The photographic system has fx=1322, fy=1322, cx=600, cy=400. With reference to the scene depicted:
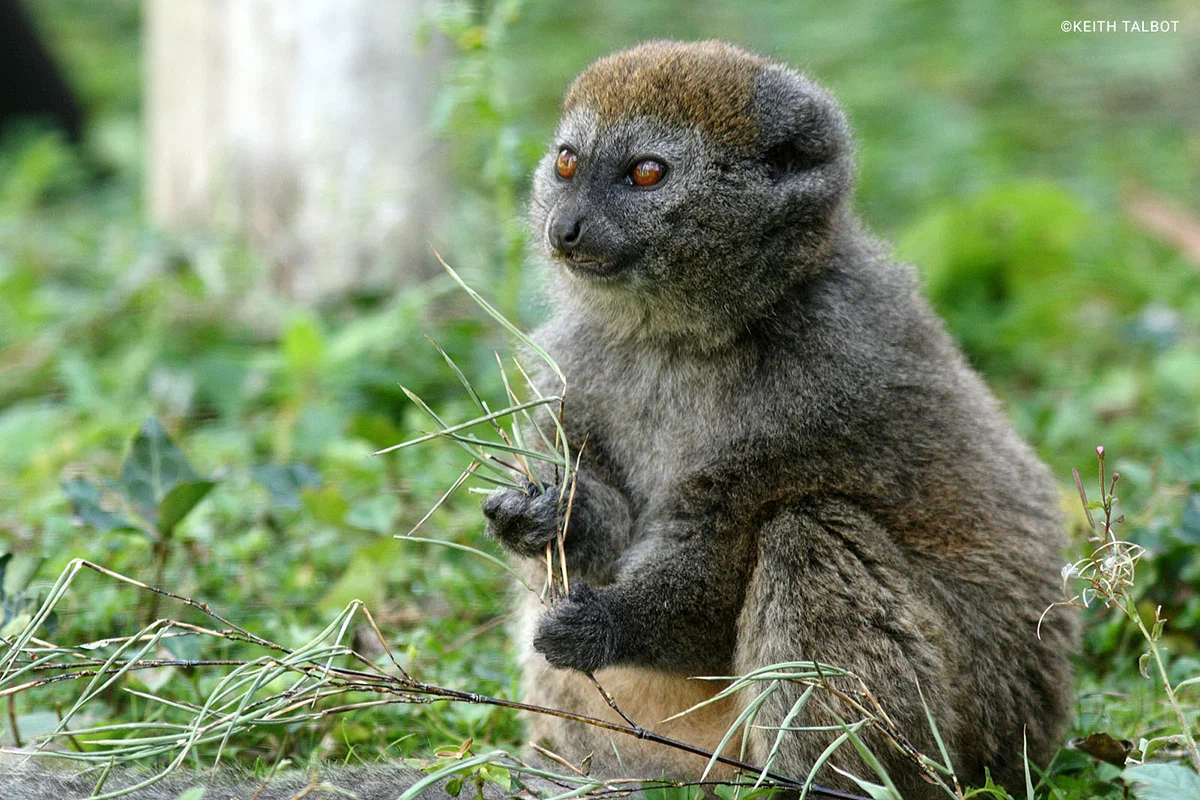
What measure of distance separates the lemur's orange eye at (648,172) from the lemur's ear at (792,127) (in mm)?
354

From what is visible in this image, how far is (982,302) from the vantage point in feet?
29.3

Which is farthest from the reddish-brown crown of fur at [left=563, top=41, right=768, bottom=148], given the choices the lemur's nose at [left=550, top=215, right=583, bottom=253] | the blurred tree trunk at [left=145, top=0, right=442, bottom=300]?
the blurred tree trunk at [left=145, top=0, right=442, bottom=300]

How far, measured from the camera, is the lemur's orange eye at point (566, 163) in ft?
15.0

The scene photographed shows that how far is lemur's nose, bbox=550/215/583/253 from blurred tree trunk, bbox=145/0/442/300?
4.30m

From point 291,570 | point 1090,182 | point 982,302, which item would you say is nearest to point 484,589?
point 291,570

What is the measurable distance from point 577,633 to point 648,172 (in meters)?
1.54

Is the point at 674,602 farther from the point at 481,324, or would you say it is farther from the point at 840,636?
the point at 481,324

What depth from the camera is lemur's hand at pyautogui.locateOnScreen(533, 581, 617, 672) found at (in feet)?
13.0

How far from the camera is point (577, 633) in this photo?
3988 millimetres

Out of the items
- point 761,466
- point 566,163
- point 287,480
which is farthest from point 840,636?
point 287,480

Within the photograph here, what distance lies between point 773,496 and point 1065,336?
16.9 ft

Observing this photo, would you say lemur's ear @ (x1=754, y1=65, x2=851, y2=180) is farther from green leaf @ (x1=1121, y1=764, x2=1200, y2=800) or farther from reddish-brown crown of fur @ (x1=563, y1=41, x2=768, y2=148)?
green leaf @ (x1=1121, y1=764, x2=1200, y2=800)

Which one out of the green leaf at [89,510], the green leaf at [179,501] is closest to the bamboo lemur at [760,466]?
the green leaf at [179,501]

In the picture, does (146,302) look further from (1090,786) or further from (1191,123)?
(1191,123)
